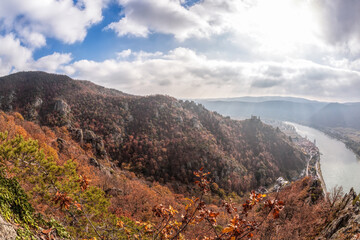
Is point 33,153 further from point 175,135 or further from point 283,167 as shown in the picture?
point 283,167

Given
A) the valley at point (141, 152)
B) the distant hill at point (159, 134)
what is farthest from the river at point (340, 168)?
the distant hill at point (159, 134)

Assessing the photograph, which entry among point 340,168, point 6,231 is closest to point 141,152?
point 6,231

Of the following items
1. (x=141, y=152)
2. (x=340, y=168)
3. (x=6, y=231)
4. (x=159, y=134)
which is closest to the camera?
(x=6, y=231)

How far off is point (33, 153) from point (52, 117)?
93569 millimetres

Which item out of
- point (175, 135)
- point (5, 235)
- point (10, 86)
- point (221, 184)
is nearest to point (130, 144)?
point (175, 135)

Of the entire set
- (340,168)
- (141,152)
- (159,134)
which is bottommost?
(340,168)

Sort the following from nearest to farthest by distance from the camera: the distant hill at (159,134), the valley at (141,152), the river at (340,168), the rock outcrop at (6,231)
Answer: the rock outcrop at (6,231) → the valley at (141,152) → the distant hill at (159,134) → the river at (340,168)

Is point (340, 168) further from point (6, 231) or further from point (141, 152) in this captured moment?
point (6, 231)

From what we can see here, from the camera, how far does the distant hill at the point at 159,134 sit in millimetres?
83812

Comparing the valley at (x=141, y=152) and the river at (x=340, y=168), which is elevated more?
the valley at (x=141, y=152)

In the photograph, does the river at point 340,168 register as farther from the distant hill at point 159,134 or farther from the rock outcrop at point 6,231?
the rock outcrop at point 6,231

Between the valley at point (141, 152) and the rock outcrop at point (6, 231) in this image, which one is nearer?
the rock outcrop at point (6, 231)

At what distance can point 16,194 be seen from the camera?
19.0 feet

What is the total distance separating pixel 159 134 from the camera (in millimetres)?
103000
